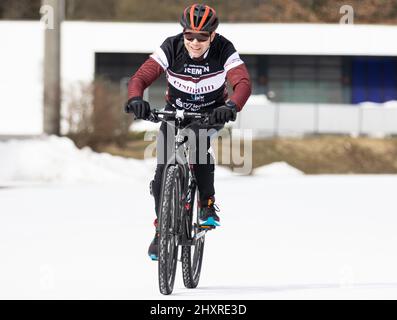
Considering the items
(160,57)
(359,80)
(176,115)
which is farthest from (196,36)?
(359,80)

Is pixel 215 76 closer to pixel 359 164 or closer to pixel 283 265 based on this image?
pixel 283 265

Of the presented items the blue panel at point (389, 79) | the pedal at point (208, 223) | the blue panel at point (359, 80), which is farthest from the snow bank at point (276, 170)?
the blue panel at point (389, 79)

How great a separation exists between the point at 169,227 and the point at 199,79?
134 centimetres

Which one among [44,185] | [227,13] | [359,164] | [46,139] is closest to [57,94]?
[46,139]

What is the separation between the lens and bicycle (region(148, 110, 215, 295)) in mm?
8844

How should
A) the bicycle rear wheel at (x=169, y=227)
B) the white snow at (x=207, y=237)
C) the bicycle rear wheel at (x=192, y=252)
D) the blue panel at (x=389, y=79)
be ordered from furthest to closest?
the blue panel at (x=389, y=79) → the white snow at (x=207, y=237) → the bicycle rear wheel at (x=192, y=252) → the bicycle rear wheel at (x=169, y=227)

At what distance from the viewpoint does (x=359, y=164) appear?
108 feet

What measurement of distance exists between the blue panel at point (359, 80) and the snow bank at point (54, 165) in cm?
2973

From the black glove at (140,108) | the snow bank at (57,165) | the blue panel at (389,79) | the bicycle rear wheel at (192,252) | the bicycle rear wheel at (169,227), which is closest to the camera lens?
the bicycle rear wheel at (169,227)

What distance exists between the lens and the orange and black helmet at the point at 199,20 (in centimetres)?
920

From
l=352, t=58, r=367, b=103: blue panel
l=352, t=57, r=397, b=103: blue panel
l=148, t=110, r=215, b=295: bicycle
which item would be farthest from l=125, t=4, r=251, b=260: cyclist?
l=352, t=58, r=367, b=103: blue panel

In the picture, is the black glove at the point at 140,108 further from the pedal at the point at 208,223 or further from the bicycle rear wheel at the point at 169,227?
the pedal at the point at 208,223

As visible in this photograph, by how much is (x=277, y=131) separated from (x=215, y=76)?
3251 centimetres

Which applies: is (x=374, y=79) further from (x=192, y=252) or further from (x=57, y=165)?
(x=192, y=252)
